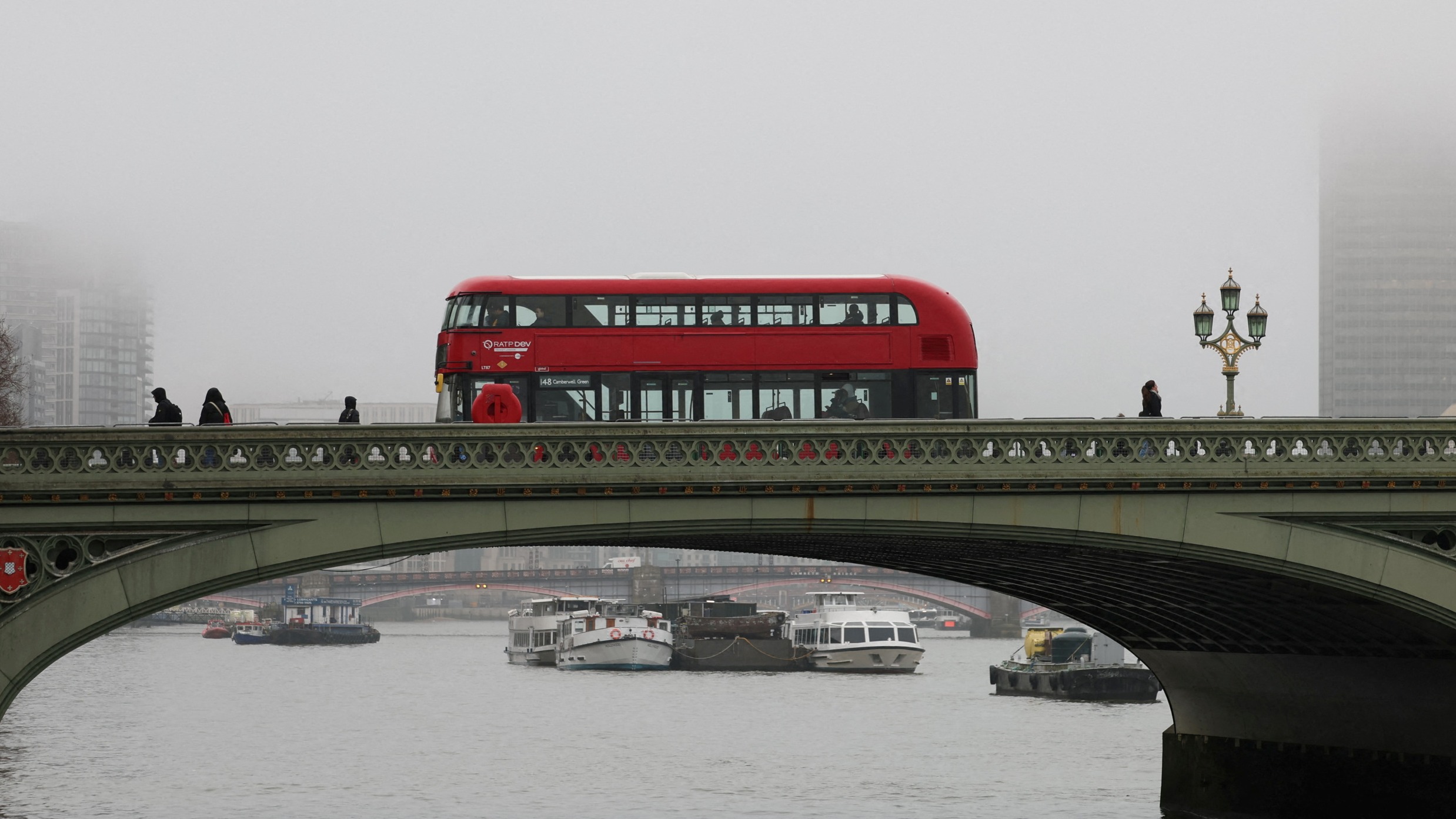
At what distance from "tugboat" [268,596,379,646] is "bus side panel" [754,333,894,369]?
125 meters

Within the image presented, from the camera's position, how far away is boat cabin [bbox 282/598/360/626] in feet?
523

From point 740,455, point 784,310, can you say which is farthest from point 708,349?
point 740,455

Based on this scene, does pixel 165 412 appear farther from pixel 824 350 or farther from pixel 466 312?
pixel 824 350

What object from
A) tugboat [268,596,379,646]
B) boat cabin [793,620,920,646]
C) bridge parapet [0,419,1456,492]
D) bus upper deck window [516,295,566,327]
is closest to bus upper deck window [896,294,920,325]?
bus upper deck window [516,295,566,327]

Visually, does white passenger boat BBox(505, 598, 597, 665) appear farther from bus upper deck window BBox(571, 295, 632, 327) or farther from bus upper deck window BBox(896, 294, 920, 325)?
bus upper deck window BBox(896, 294, 920, 325)

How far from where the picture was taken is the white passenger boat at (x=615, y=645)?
4500 inches

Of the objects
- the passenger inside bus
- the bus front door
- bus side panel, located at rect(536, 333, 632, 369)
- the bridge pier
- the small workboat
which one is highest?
the passenger inside bus

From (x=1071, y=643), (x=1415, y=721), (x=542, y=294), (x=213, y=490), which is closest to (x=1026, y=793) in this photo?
(x=1415, y=721)

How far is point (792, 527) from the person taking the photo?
2752cm

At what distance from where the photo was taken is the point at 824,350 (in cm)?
3359

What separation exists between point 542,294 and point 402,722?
46152 millimetres

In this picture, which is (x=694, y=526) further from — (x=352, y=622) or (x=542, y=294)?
(x=352, y=622)

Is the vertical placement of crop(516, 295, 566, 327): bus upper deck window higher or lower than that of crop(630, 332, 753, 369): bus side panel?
higher

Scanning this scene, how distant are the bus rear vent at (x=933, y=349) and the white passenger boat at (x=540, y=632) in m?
88.3
